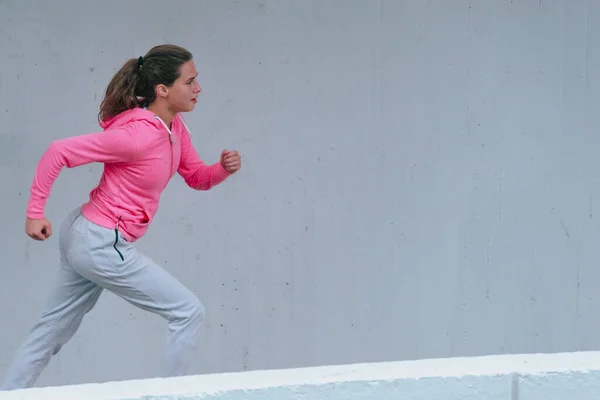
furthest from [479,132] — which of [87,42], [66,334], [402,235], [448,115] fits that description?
[66,334]

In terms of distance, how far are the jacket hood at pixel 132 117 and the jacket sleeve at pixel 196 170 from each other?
0.82ft

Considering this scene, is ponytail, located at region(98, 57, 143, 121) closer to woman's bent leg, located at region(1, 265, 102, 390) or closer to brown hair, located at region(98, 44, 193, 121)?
brown hair, located at region(98, 44, 193, 121)

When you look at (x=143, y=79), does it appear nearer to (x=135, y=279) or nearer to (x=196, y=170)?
(x=196, y=170)

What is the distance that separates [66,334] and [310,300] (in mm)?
1653

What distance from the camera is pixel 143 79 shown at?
3723 mm

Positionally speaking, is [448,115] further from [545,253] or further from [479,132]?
[545,253]

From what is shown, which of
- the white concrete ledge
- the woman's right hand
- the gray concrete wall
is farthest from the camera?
the gray concrete wall

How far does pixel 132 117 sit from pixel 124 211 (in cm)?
32

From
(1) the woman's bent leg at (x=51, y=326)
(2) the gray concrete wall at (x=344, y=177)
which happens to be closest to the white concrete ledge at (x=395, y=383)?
(1) the woman's bent leg at (x=51, y=326)

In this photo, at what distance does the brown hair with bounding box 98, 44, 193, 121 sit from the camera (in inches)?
145

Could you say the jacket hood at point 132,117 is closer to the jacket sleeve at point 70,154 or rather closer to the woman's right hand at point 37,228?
the jacket sleeve at point 70,154

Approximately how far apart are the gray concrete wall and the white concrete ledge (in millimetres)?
2307

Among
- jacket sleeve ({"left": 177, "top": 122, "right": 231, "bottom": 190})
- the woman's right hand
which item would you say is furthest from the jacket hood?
the woman's right hand

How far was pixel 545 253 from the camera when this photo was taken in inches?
208
